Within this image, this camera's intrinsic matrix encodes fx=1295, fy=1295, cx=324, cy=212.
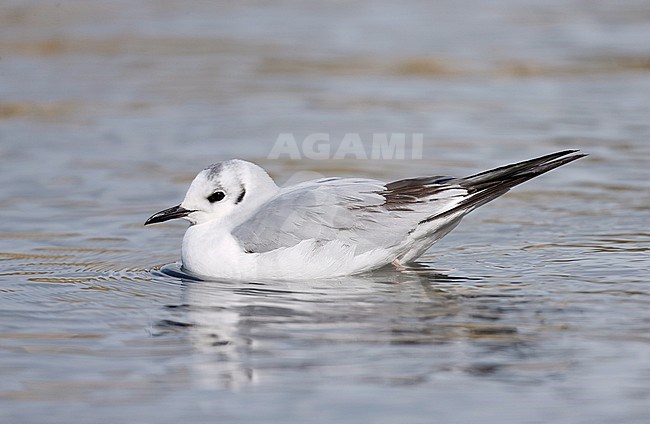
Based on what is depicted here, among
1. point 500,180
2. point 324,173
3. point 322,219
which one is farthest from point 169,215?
point 324,173

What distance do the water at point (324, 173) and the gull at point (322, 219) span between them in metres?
0.15

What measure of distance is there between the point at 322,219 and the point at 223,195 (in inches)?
28.4

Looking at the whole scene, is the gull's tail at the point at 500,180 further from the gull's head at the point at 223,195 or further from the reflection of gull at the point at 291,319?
the gull's head at the point at 223,195

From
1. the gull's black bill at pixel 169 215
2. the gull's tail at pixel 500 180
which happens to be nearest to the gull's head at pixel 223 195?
the gull's black bill at pixel 169 215

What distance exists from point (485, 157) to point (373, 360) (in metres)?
5.44

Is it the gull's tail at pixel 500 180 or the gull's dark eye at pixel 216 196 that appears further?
the gull's dark eye at pixel 216 196

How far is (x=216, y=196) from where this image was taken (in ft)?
26.5

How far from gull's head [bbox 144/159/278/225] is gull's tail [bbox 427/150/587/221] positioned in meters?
1.14

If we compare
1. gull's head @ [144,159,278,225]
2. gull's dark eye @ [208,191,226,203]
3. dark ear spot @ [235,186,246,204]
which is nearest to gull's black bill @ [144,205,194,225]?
gull's head @ [144,159,278,225]

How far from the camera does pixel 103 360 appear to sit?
608 cm

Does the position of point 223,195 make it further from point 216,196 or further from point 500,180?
point 500,180

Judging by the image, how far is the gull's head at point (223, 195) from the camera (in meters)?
8.03

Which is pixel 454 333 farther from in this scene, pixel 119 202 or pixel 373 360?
pixel 119 202

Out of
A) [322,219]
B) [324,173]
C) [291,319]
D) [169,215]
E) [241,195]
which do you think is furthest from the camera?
[324,173]
